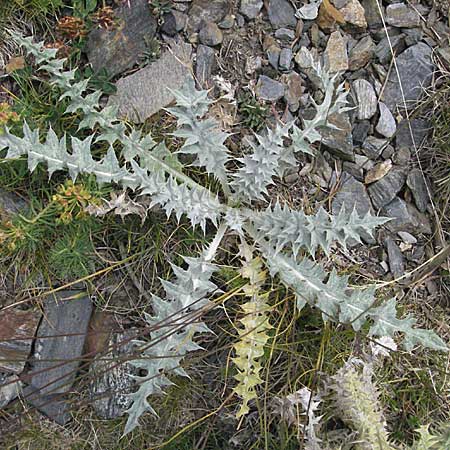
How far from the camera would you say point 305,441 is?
9.49 ft

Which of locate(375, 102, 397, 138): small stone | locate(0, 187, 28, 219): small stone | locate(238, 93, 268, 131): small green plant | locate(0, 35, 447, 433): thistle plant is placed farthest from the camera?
locate(375, 102, 397, 138): small stone

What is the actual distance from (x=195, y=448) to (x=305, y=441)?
53 centimetres

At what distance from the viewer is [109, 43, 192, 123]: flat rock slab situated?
301 cm

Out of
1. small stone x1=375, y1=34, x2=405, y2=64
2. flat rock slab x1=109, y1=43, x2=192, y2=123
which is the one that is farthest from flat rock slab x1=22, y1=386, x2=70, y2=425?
small stone x1=375, y1=34, x2=405, y2=64

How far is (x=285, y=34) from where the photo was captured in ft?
10.2

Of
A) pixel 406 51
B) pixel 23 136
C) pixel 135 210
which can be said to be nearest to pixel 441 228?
pixel 406 51

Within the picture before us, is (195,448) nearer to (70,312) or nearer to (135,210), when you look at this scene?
(70,312)

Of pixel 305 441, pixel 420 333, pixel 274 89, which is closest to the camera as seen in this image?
pixel 420 333

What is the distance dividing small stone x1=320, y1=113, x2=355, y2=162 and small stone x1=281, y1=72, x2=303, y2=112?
0.19 metres

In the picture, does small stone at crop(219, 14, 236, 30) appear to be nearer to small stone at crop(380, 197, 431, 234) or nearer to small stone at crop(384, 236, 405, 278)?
small stone at crop(380, 197, 431, 234)

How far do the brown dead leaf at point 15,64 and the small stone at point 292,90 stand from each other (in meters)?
1.28

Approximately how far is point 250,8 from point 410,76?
0.90 meters

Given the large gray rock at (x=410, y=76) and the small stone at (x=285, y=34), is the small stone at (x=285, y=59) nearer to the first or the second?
the small stone at (x=285, y=34)

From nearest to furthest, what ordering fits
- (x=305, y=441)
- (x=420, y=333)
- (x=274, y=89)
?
1. (x=420, y=333)
2. (x=305, y=441)
3. (x=274, y=89)
